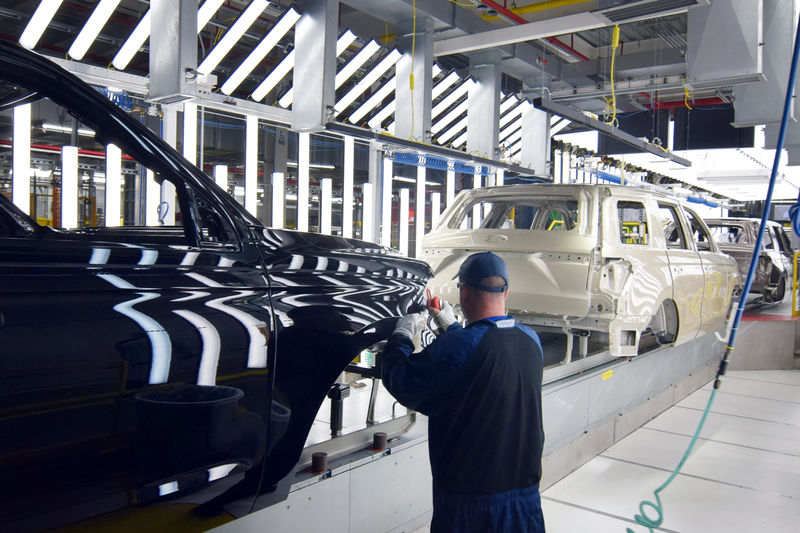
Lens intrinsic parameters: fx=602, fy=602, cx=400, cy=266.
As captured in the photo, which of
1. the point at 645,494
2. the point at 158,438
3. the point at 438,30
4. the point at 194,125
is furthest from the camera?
the point at 438,30

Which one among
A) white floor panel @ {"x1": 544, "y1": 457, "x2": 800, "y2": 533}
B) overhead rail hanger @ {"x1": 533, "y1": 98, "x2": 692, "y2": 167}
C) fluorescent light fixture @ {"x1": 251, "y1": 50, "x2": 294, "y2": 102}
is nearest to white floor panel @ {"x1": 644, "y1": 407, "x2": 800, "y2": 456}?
white floor panel @ {"x1": 544, "y1": 457, "x2": 800, "y2": 533}

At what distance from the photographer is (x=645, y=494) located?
4176mm

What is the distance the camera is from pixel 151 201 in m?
4.99

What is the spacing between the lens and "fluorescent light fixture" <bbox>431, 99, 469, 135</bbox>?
8812 millimetres

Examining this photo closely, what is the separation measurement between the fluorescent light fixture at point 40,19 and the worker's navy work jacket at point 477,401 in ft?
12.8

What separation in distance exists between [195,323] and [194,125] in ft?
13.0

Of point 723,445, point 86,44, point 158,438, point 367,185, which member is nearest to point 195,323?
point 158,438

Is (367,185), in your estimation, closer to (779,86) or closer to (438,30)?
(438,30)

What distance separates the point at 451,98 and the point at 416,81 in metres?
1.79

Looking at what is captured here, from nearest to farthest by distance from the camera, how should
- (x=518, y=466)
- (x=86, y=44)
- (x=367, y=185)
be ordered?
1. (x=518, y=466)
2. (x=86, y=44)
3. (x=367, y=185)

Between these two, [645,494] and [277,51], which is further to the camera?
[277,51]

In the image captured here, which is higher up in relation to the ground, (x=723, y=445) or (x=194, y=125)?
(x=194, y=125)

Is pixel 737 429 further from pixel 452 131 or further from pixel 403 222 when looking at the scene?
pixel 452 131

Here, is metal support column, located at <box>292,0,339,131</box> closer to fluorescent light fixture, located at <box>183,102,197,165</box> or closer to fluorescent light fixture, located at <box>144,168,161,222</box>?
fluorescent light fixture, located at <box>183,102,197,165</box>
